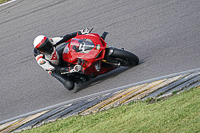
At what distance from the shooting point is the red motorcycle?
25.2 ft

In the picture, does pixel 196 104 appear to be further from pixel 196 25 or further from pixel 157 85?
pixel 196 25

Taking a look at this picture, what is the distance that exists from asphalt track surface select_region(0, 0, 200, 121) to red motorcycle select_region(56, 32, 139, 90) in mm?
316

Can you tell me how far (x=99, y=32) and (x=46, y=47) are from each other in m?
3.49

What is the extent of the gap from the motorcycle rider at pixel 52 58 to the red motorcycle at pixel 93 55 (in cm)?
17

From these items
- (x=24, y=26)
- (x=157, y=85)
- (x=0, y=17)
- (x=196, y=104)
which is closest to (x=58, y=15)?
(x=24, y=26)

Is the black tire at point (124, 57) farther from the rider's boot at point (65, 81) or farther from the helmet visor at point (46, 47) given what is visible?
the helmet visor at point (46, 47)

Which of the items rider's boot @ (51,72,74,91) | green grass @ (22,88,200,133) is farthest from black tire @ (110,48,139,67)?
green grass @ (22,88,200,133)

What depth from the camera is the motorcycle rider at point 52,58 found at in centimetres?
754

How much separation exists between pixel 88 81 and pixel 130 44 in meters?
1.65

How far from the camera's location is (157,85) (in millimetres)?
6621

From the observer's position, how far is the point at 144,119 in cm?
520

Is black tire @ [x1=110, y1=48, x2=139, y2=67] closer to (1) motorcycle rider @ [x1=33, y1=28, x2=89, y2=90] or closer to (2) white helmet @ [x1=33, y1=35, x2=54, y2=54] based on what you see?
(1) motorcycle rider @ [x1=33, y1=28, x2=89, y2=90]

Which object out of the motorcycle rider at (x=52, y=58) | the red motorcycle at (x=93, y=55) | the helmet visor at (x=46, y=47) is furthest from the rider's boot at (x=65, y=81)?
the helmet visor at (x=46, y=47)

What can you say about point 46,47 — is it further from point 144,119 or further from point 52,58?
point 144,119
